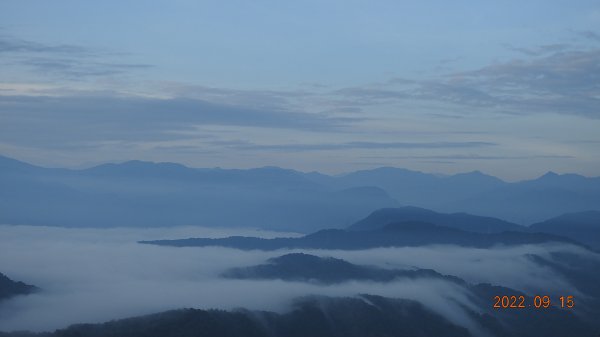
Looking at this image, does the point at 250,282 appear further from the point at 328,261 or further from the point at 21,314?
the point at 21,314

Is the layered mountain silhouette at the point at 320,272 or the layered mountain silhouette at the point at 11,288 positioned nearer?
the layered mountain silhouette at the point at 11,288

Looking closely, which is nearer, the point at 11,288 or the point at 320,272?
the point at 11,288

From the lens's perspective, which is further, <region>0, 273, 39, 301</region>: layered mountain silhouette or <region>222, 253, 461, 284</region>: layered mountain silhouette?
<region>222, 253, 461, 284</region>: layered mountain silhouette

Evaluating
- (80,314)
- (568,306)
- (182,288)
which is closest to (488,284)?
(568,306)

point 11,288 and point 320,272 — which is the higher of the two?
point 320,272
